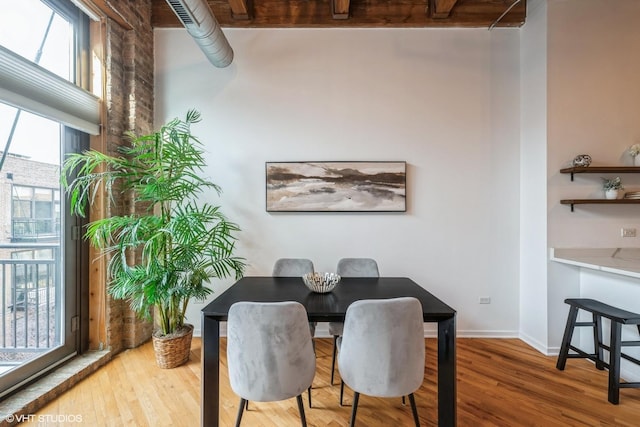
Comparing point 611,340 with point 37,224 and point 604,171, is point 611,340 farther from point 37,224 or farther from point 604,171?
point 37,224

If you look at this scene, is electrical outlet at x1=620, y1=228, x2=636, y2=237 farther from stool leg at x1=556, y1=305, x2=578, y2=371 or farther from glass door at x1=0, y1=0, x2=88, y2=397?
glass door at x1=0, y1=0, x2=88, y2=397

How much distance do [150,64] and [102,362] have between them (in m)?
3.05

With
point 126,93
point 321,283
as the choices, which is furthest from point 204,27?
point 321,283

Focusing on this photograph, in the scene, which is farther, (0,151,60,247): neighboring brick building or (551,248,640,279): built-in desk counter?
(551,248,640,279): built-in desk counter

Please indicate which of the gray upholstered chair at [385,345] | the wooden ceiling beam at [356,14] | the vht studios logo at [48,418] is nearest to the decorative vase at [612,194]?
the wooden ceiling beam at [356,14]

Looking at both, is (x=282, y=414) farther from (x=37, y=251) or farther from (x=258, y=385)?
(x=37, y=251)

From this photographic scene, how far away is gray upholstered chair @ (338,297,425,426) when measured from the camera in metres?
1.41

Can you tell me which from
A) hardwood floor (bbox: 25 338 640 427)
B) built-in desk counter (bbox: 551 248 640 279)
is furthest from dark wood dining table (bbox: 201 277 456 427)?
built-in desk counter (bbox: 551 248 640 279)

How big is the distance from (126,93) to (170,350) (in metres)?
2.56

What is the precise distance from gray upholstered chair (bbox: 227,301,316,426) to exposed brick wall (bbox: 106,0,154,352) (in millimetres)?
1953

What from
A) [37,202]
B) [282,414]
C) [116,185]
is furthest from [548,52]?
[37,202]

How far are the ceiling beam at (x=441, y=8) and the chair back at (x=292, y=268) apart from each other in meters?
2.99

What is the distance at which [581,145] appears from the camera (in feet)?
8.71

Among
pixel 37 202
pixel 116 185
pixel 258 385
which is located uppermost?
pixel 116 185
